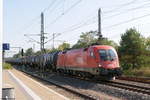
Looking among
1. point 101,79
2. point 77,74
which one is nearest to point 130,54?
point 77,74

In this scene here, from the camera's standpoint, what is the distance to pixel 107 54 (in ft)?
80.6

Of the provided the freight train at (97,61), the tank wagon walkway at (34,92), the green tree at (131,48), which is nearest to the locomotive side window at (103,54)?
the freight train at (97,61)

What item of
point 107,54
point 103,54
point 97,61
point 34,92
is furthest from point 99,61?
point 34,92

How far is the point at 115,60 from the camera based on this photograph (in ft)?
81.0

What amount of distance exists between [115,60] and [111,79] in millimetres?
1927

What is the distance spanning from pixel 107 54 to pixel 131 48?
26200 millimetres

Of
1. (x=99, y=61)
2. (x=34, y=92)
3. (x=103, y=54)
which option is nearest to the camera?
(x=34, y=92)

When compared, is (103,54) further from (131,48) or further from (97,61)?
(131,48)

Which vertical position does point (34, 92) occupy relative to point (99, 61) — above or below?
below

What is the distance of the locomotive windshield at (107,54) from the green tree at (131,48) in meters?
18.0

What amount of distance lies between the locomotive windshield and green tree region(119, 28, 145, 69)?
17958 mm

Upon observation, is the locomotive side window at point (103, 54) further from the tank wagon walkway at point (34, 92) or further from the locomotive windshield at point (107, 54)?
the tank wagon walkway at point (34, 92)

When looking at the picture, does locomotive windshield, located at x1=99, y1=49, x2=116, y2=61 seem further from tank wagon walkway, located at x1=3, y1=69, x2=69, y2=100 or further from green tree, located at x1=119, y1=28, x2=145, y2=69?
green tree, located at x1=119, y1=28, x2=145, y2=69

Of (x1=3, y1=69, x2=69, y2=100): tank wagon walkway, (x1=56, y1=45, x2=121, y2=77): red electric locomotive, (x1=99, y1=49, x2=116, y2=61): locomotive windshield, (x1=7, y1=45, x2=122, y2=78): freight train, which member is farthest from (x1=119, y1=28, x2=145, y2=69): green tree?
(x1=3, y1=69, x2=69, y2=100): tank wagon walkway
